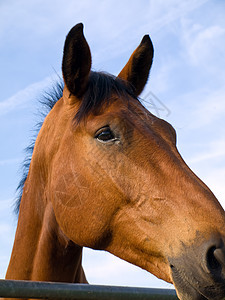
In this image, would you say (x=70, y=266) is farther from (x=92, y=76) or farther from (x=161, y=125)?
(x=92, y=76)

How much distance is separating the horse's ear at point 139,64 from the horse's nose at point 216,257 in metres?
1.76

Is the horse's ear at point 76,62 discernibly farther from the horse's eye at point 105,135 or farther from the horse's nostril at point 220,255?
the horse's nostril at point 220,255

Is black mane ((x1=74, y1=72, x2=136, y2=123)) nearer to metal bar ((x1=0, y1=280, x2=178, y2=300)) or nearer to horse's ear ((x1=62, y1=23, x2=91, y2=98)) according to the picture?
horse's ear ((x1=62, y1=23, x2=91, y2=98))

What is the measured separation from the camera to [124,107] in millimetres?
2803

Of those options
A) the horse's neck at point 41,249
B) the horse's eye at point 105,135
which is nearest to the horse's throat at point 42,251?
the horse's neck at point 41,249

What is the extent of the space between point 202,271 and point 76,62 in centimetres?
182

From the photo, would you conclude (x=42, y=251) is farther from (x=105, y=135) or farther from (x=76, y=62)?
(x=76, y=62)

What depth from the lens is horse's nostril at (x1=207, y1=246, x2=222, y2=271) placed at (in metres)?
2.02

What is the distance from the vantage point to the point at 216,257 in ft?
6.57

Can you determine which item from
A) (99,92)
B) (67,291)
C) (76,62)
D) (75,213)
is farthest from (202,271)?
(76,62)

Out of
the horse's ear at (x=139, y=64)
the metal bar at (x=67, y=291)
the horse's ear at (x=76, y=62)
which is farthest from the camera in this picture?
the horse's ear at (x=139, y=64)

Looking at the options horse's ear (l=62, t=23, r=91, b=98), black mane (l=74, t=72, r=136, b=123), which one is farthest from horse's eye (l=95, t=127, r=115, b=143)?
horse's ear (l=62, t=23, r=91, b=98)

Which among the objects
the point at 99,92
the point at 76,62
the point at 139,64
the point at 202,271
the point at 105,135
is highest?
the point at 139,64

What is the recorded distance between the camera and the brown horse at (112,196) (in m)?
2.15
